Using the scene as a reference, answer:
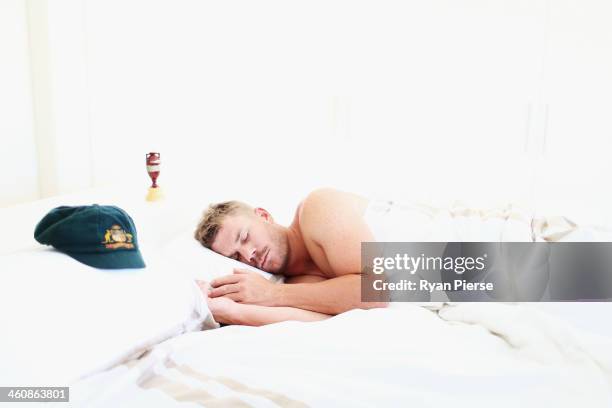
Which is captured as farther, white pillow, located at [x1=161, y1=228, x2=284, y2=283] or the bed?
white pillow, located at [x1=161, y1=228, x2=284, y2=283]

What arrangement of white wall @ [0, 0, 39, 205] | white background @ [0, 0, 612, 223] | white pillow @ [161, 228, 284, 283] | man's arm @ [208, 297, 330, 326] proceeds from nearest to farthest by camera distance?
man's arm @ [208, 297, 330, 326]
white pillow @ [161, 228, 284, 283]
white wall @ [0, 0, 39, 205]
white background @ [0, 0, 612, 223]

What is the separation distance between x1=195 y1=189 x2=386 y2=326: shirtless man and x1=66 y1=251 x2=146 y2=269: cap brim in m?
0.30

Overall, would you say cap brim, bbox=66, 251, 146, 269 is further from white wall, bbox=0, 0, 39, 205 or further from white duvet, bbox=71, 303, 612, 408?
white wall, bbox=0, 0, 39, 205

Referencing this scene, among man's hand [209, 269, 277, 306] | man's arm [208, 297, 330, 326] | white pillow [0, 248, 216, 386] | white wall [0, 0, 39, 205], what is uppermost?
white wall [0, 0, 39, 205]

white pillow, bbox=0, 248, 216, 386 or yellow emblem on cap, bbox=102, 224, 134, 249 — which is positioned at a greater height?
yellow emblem on cap, bbox=102, 224, 134, 249

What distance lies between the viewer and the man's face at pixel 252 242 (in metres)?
1.57

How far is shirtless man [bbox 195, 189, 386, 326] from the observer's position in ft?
4.46

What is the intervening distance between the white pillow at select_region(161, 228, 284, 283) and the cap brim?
1.14 feet

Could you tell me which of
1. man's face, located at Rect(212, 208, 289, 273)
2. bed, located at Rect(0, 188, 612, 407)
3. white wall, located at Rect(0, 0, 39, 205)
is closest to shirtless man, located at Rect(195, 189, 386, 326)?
man's face, located at Rect(212, 208, 289, 273)

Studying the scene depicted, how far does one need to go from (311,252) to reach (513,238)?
58 centimetres

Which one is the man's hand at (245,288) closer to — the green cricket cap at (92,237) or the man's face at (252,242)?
the man's face at (252,242)

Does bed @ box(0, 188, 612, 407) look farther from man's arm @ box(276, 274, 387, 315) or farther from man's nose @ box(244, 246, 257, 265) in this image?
man's nose @ box(244, 246, 257, 265)

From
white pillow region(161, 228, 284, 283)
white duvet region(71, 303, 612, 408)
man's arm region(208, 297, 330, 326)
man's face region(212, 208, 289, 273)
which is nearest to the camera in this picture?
white duvet region(71, 303, 612, 408)

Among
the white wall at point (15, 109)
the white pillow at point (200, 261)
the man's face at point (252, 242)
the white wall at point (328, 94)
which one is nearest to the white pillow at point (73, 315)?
the white pillow at point (200, 261)
